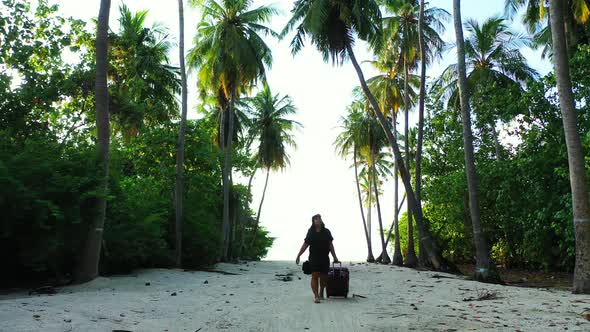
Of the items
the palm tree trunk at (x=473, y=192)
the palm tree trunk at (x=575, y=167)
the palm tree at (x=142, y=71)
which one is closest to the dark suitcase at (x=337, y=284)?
the palm tree trunk at (x=575, y=167)

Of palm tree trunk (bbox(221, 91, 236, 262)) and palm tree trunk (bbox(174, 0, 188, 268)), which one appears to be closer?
palm tree trunk (bbox(174, 0, 188, 268))

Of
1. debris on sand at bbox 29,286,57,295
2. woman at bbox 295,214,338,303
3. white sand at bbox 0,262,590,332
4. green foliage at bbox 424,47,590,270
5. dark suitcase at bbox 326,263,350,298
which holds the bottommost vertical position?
white sand at bbox 0,262,590,332

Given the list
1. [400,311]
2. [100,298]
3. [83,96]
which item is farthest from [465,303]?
[83,96]

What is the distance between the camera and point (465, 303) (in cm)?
838

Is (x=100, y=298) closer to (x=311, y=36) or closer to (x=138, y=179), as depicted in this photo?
(x=138, y=179)

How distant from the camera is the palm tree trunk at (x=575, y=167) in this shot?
10430mm

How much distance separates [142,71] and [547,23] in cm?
1944

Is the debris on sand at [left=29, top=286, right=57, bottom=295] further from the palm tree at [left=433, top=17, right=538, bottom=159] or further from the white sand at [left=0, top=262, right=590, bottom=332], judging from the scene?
the palm tree at [left=433, top=17, right=538, bottom=159]

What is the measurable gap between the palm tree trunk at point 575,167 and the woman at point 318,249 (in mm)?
5547

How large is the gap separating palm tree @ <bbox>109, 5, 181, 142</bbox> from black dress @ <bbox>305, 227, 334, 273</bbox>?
525 inches

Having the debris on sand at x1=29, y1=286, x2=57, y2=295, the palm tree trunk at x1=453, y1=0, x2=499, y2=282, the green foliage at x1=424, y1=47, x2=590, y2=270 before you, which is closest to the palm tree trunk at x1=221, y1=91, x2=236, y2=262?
the green foliage at x1=424, y1=47, x2=590, y2=270

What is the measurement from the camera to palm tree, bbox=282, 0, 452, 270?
19.8 m

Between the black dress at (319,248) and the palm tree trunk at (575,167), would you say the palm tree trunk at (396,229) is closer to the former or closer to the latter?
the palm tree trunk at (575,167)

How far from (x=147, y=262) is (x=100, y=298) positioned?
848 centimetres
